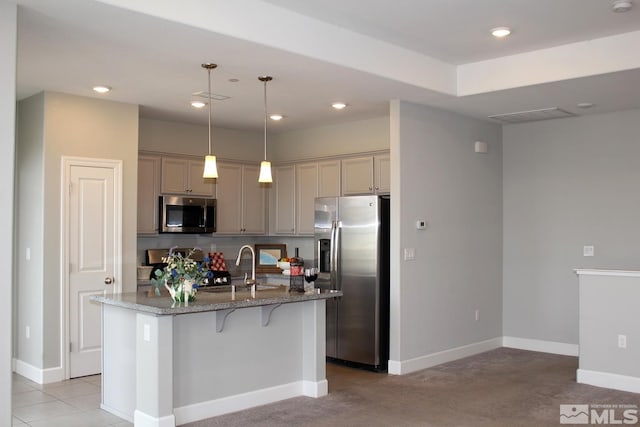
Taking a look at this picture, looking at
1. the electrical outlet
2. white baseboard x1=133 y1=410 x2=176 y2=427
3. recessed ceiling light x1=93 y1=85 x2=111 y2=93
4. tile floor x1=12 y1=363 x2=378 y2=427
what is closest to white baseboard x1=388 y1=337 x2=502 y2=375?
tile floor x1=12 y1=363 x2=378 y2=427

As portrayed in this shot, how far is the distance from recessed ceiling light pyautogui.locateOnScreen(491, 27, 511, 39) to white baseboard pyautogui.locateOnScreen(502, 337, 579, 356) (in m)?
3.69

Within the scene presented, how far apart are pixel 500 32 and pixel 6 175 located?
3.60m

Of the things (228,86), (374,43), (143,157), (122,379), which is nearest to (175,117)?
(143,157)

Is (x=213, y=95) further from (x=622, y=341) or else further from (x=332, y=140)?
(x=622, y=341)

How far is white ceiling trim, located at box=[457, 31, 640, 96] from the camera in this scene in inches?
196

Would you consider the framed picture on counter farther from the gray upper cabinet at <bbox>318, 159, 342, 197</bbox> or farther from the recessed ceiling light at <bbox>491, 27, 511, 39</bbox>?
the recessed ceiling light at <bbox>491, 27, 511, 39</bbox>

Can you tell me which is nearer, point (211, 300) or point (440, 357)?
point (211, 300)

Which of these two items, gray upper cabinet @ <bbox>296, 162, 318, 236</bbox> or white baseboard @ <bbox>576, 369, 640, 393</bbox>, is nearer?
white baseboard @ <bbox>576, 369, 640, 393</bbox>

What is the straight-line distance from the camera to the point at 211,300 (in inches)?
181

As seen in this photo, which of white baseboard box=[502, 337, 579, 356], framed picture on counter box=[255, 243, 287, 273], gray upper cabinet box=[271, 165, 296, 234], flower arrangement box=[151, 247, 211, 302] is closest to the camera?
flower arrangement box=[151, 247, 211, 302]

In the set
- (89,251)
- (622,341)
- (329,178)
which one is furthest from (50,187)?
(622,341)

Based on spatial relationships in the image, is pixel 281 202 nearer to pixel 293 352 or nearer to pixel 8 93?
pixel 293 352

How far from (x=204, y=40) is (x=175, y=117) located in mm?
3077

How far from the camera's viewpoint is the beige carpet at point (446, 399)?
4.62 meters
